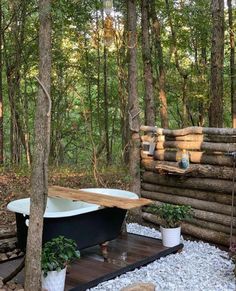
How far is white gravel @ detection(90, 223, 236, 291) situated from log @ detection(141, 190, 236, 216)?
1.59 ft

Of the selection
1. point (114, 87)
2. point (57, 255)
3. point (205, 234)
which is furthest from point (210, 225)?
point (114, 87)

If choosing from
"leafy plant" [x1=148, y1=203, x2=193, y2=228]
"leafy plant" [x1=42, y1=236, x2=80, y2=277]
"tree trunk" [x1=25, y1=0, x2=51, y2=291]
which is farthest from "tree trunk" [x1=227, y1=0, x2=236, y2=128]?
"tree trunk" [x1=25, y1=0, x2=51, y2=291]

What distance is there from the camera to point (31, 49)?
362 inches

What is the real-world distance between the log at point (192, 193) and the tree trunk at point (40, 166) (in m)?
2.59

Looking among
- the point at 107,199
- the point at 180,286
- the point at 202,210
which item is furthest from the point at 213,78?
the point at 180,286

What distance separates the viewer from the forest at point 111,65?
7.58 metres

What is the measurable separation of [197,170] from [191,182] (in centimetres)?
24

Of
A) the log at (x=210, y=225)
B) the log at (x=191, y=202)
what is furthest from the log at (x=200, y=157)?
the log at (x=210, y=225)

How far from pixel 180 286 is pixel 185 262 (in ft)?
2.26

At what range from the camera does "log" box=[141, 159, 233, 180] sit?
14.8ft

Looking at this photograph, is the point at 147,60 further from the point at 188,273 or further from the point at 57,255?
the point at 57,255

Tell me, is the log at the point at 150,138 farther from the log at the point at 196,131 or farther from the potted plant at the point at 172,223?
the potted plant at the point at 172,223

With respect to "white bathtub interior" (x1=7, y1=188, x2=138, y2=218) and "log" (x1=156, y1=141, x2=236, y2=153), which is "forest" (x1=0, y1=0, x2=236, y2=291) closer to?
"log" (x1=156, y1=141, x2=236, y2=153)

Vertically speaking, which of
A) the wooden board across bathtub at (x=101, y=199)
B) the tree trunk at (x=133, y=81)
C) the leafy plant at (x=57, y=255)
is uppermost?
the tree trunk at (x=133, y=81)
